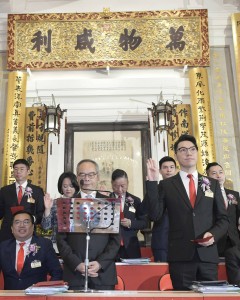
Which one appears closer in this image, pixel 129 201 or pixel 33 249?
pixel 33 249

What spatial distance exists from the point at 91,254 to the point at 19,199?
1735mm

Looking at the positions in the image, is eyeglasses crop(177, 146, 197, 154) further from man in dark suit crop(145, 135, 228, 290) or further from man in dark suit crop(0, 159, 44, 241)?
man in dark suit crop(0, 159, 44, 241)

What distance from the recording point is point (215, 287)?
1799mm

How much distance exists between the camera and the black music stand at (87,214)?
7.31 feet

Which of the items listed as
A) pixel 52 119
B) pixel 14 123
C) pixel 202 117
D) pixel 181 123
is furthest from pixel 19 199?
pixel 202 117

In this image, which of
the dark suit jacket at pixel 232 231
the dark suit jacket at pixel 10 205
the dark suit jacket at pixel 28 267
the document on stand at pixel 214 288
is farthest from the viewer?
the dark suit jacket at pixel 10 205

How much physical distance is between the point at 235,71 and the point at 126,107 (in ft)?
5.30

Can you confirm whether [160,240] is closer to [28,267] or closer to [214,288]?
[28,267]

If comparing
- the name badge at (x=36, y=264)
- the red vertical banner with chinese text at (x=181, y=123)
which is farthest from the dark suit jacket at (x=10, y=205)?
the red vertical banner with chinese text at (x=181, y=123)

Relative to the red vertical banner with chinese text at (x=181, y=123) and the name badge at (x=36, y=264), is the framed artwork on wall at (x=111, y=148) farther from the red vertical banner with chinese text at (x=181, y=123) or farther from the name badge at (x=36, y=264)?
the name badge at (x=36, y=264)

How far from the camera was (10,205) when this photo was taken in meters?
3.87

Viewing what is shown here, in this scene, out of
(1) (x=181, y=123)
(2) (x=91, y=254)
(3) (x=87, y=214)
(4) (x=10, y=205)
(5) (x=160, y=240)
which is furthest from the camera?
(1) (x=181, y=123)

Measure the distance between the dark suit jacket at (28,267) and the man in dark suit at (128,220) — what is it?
83 centimetres

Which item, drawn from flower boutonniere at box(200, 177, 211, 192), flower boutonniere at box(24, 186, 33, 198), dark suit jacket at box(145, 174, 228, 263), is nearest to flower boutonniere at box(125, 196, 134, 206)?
flower boutonniere at box(24, 186, 33, 198)
